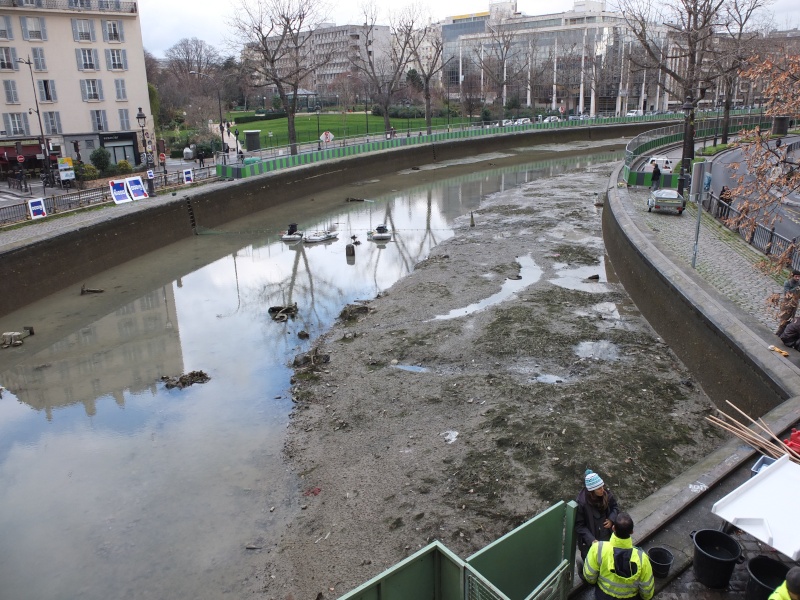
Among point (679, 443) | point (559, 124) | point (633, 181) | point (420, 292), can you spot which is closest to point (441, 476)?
point (679, 443)

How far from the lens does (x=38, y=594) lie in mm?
9078

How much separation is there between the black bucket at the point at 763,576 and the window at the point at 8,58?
163 ft

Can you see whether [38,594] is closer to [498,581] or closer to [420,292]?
[498,581]

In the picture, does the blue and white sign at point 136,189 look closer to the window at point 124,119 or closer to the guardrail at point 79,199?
the guardrail at point 79,199

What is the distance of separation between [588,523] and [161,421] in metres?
9.32

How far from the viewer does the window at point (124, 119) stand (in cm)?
4841

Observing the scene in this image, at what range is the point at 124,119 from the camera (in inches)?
1913

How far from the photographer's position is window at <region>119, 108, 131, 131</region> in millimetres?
48406

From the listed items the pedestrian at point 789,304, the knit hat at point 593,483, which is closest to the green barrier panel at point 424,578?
the knit hat at point 593,483

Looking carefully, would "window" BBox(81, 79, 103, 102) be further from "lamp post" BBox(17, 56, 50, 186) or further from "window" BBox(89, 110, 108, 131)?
"lamp post" BBox(17, 56, 50, 186)

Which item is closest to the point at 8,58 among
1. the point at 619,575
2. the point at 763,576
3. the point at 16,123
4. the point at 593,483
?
the point at 16,123

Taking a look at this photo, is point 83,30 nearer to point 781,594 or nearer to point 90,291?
point 90,291

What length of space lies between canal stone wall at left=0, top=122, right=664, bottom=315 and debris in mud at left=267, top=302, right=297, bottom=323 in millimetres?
8567

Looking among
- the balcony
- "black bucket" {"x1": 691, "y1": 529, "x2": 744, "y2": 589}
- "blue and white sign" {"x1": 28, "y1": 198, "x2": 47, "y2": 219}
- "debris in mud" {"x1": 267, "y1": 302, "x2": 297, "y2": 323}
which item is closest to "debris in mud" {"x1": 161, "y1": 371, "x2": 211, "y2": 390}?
"debris in mud" {"x1": 267, "y1": 302, "x2": 297, "y2": 323}
